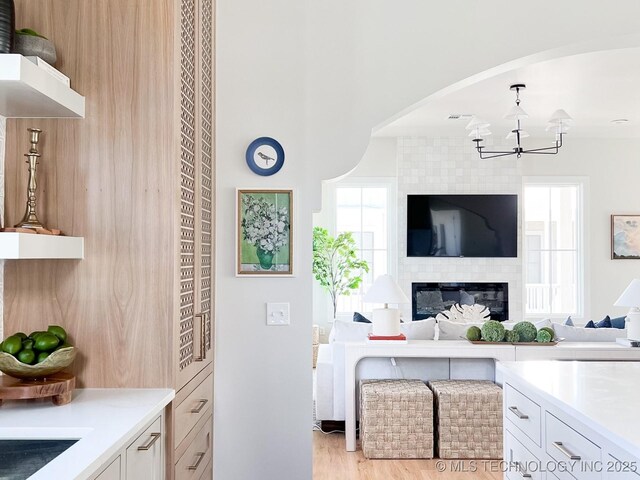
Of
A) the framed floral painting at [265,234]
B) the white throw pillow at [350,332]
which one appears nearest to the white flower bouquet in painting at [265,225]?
the framed floral painting at [265,234]

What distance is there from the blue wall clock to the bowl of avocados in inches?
45.8

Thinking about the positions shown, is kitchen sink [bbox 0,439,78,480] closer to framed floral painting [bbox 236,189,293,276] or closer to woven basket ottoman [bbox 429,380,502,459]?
framed floral painting [bbox 236,189,293,276]

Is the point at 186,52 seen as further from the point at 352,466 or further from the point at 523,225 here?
the point at 523,225

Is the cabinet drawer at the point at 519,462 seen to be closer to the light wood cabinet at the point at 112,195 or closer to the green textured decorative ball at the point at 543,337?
the light wood cabinet at the point at 112,195

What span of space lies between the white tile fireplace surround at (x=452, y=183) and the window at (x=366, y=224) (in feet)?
1.44

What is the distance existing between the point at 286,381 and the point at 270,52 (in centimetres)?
149

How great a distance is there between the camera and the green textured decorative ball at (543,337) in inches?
169

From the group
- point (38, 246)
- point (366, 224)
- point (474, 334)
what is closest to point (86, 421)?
point (38, 246)

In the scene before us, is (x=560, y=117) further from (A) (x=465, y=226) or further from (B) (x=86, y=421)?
(B) (x=86, y=421)

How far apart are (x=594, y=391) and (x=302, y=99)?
1.69 metres

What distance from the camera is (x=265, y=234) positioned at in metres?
2.79

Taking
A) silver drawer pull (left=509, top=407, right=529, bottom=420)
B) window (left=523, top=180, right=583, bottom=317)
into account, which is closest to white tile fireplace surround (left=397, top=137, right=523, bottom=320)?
window (left=523, top=180, right=583, bottom=317)

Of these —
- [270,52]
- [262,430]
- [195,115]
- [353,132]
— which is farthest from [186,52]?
[262,430]

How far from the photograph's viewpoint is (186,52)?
2320mm
